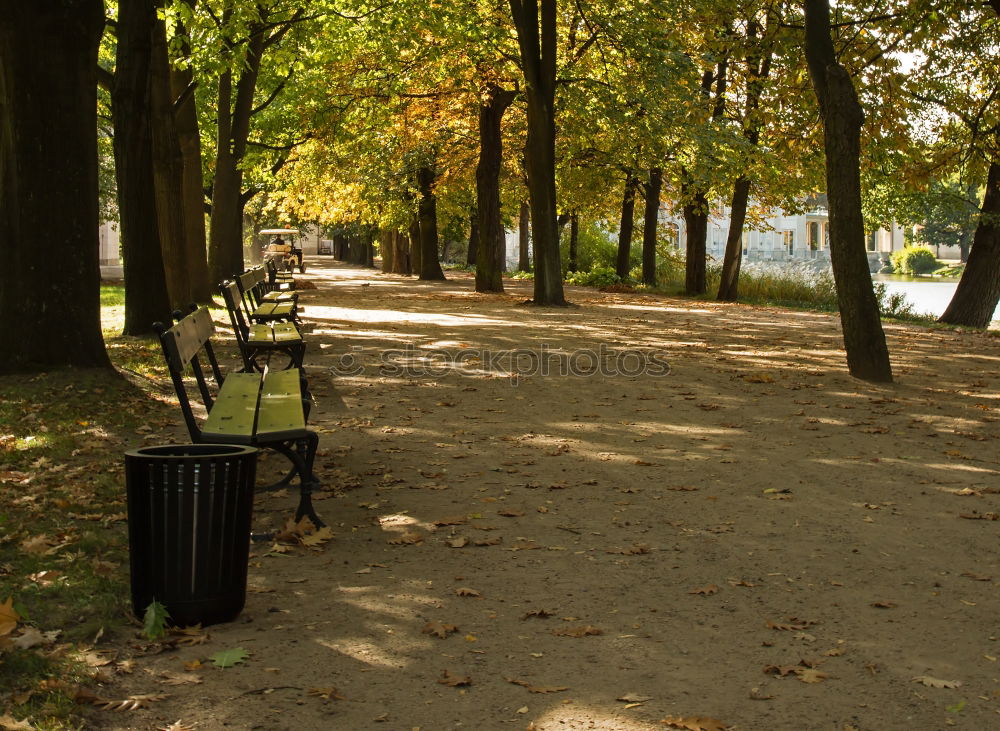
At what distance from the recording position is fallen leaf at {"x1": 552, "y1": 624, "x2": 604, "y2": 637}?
15.6ft

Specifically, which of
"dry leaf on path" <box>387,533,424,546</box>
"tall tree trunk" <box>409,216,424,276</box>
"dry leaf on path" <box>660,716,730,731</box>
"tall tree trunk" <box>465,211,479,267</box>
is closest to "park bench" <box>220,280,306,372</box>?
"dry leaf on path" <box>387,533,424,546</box>

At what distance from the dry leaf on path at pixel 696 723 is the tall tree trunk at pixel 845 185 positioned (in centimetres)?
917

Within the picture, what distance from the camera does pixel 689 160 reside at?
26.9 meters

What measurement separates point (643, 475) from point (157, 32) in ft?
40.8

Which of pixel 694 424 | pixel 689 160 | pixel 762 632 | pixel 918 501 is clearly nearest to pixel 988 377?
pixel 694 424

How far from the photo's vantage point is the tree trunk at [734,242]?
92.4 feet

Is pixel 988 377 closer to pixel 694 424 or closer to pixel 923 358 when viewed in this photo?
pixel 923 358

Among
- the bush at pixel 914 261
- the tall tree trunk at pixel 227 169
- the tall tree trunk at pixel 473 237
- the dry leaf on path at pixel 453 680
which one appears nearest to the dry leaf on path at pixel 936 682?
the dry leaf on path at pixel 453 680

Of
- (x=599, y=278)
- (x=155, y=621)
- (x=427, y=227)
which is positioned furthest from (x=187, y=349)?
(x=427, y=227)

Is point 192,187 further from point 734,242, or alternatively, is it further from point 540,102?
point 734,242

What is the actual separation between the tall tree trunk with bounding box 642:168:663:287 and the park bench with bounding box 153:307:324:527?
90.5ft

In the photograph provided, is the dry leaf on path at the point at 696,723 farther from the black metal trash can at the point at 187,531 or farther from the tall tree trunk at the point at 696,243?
the tall tree trunk at the point at 696,243

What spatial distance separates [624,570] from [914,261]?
81.0m

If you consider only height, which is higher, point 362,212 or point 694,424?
point 362,212
